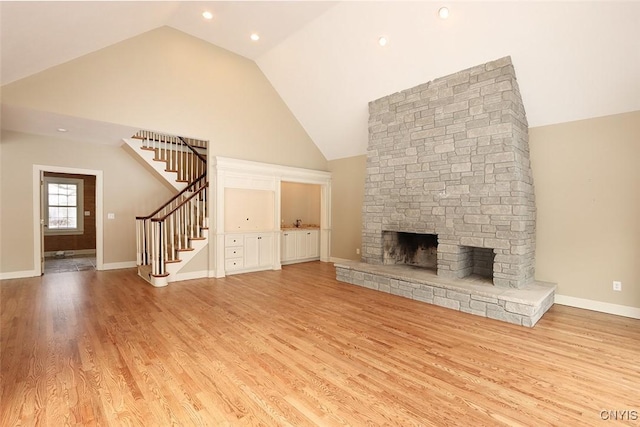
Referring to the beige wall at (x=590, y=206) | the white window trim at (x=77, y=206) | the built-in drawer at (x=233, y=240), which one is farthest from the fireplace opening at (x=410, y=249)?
the white window trim at (x=77, y=206)

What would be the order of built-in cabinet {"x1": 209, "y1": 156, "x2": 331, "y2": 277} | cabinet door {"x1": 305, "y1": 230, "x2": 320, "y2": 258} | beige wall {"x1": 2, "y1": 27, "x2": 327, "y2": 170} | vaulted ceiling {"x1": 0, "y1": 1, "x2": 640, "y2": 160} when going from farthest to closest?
cabinet door {"x1": 305, "y1": 230, "x2": 320, "y2": 258}
built-in cabinet {"x1": 209, "y1": 156, "x2": 331, "y2": 277}
beige wall {"x1": 2, "y1": 27, "x2": 327, "y2": 170}
vaulted ceiling {"x1": 0, "y1": 1, "x2": 640, "y2": 160}

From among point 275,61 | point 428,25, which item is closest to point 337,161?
point 275,61

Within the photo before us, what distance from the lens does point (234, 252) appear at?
5.96m

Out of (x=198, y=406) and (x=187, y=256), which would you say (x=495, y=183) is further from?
(x=187, y=256)

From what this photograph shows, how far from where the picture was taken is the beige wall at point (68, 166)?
17.8 feet

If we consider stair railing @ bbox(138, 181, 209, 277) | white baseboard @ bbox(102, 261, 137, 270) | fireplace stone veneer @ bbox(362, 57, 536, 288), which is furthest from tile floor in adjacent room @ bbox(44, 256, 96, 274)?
fireplace stone veneer @ bbox(362, 57, 536, 288)

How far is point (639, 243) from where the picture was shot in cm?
363

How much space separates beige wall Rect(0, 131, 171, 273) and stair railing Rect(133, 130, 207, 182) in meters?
1.02

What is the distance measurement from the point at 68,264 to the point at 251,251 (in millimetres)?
4561

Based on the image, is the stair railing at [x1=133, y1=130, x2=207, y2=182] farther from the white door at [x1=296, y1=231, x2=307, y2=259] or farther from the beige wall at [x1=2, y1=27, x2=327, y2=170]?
the white door at [x1=296, y1=231, x2=307, y2=259]

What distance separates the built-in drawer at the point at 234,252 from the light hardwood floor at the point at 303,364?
1.60 meters

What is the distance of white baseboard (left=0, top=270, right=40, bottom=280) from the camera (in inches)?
212

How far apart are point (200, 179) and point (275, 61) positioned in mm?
2902

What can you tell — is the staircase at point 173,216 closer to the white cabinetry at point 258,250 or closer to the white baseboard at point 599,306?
the white cabinetry at point 258,250
